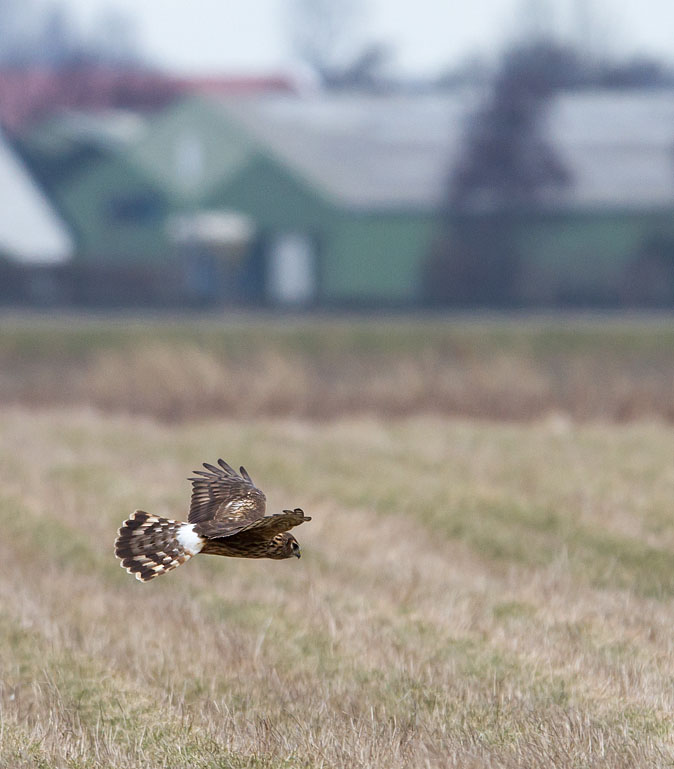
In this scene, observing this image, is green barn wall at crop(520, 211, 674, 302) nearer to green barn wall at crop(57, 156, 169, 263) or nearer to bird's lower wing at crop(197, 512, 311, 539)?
green barn wall at crop(57, 156, 169, 263)

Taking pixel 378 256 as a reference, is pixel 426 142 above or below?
above

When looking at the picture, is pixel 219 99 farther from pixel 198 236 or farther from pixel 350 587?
pixel 350 587

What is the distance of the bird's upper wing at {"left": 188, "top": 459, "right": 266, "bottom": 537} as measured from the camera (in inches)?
230

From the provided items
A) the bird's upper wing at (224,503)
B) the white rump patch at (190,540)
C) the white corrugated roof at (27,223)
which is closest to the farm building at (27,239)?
the white corrugated roof at (27,223)

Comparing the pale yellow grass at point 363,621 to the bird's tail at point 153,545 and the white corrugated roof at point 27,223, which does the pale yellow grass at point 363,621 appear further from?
the white corrugated roof at point 27,223

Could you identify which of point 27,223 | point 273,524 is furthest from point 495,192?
point 273,524

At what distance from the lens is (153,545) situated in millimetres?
5789

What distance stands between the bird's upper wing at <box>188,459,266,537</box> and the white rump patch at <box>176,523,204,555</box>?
0.03 metres

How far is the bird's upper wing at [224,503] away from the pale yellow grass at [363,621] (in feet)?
3.39

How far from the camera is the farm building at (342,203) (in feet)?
134

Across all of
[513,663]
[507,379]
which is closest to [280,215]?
[507,379]

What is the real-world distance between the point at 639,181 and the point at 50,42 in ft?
256

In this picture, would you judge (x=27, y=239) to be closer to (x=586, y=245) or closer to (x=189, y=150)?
(x=189, y=150)

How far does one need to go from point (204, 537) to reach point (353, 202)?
36349 millimetres
